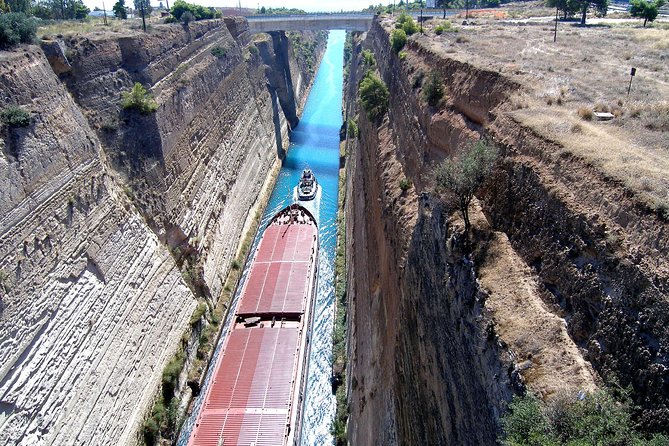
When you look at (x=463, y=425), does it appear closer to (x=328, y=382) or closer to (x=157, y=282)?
(x=328, y=382)

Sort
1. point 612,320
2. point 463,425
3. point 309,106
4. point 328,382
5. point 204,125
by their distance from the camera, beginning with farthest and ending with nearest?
point 309,106, point 204,125, point 328,382, point 463,425, point 612,320

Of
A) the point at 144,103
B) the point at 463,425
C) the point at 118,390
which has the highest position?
the point at 144,103

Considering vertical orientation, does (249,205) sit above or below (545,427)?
below

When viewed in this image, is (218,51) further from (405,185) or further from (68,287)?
(68,287)

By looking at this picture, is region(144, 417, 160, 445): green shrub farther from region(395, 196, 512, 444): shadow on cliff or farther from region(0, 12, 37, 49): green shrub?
region(0, 12, 37, 49): green shrub

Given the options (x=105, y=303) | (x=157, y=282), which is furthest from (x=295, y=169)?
(x=105, y=303)

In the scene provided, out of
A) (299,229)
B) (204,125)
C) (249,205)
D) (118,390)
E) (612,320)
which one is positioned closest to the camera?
(612,320)

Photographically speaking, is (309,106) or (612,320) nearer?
(612,320)
